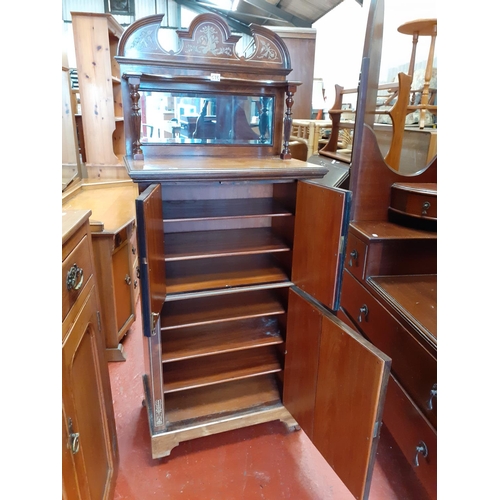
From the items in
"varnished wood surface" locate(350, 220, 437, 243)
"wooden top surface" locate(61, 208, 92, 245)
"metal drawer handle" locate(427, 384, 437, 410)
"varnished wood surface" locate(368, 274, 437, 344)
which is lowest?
"metal drawer handle" locate(427, 384, 437, 410)

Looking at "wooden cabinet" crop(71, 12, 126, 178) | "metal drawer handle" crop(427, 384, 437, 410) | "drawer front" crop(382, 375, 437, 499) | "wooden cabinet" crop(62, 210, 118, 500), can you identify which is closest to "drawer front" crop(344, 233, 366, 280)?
"drawer front" crop(382, 375, 437, 499)

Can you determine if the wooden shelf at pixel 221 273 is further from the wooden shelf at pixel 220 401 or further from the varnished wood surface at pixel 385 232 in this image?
the wooden shelf at pixel 220 401

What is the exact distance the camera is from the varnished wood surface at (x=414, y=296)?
4.41 ft

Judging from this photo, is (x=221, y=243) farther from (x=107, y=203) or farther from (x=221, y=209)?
(x=107, y=203)

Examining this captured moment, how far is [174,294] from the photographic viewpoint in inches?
56.0

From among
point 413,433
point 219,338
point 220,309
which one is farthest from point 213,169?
point 413,433

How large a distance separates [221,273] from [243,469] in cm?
85

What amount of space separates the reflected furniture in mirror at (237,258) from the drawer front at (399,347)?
32 cm

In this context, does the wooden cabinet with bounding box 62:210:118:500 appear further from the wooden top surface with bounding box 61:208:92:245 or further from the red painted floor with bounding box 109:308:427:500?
the red painted floor with bounding box 109:308:427:500

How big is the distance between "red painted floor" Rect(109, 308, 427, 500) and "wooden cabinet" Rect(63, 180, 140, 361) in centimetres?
49

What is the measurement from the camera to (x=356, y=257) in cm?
181

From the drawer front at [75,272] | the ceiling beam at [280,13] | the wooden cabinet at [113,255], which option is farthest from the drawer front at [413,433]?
the ceiling beam at [280,13]

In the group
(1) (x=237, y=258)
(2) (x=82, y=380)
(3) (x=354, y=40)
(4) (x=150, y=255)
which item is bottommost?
(2) (x=82, y=380)

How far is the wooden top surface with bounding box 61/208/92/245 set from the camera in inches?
33.8
